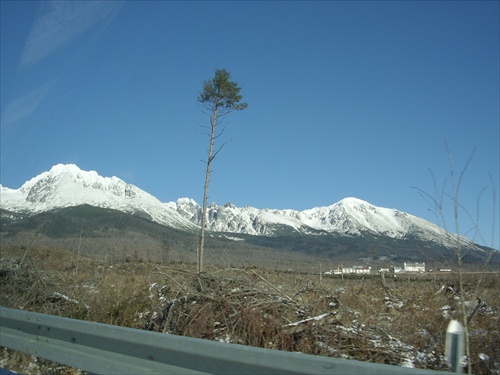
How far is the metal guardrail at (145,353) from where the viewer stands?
3029mm

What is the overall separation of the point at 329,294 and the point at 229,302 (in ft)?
6.56

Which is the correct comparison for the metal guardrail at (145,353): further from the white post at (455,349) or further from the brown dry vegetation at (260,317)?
the brown dry vegetation at (260,317)

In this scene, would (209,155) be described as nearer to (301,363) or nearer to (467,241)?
(467,241)

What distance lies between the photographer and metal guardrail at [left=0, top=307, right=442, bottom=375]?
303 centimetres

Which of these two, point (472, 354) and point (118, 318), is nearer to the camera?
point (472, 354)

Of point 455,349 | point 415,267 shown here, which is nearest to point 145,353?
point 455,349

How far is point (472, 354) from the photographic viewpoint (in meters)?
5.96

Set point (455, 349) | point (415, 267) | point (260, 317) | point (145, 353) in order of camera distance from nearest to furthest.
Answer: point (455, 349)
point (145, 353)
point (260, 317)
point (415, 267)

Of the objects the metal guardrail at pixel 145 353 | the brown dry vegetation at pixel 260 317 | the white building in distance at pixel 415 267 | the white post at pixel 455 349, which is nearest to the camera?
the metal guardrail at pixel 145 353

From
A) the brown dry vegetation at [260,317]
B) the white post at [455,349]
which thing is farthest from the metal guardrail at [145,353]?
the brown dry vegetation at [260,317]

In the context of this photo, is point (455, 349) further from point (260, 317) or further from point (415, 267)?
point (415, 267)

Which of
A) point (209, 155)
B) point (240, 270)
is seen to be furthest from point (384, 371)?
point (209, 155)

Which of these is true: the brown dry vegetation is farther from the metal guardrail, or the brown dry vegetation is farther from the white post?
the white post

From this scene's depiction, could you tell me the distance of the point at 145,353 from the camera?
3840 millimetres
